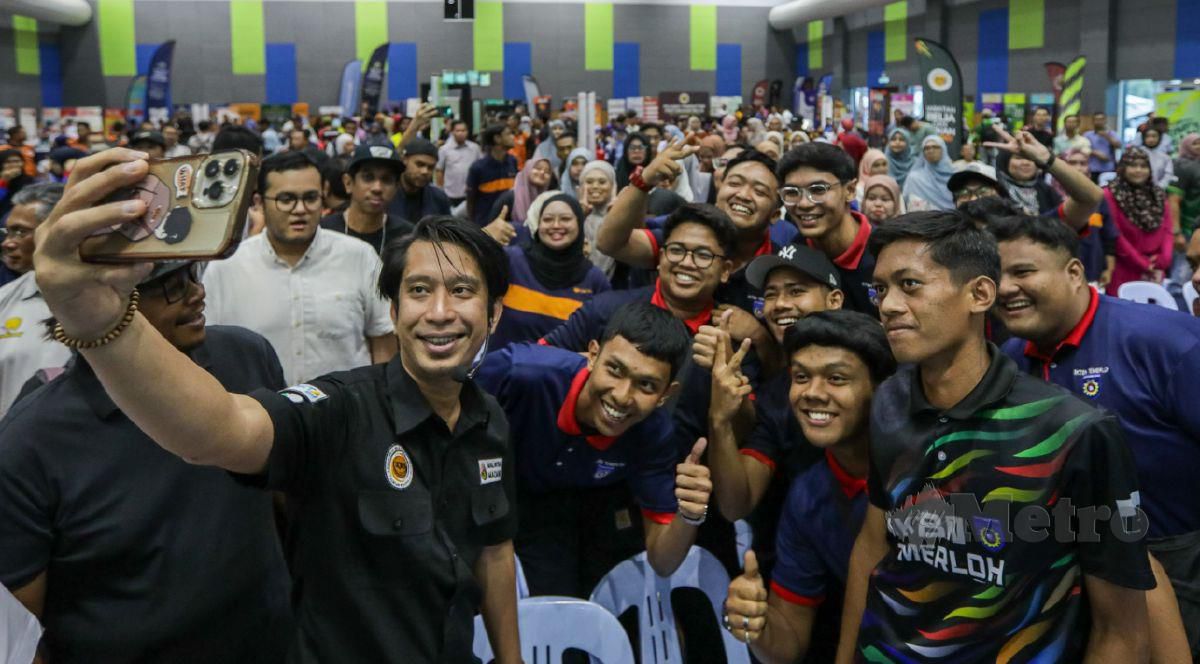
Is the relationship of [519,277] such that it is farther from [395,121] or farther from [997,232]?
[395,121]

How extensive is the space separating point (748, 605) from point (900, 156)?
8.67 meters

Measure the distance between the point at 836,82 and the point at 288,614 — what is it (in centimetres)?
2536

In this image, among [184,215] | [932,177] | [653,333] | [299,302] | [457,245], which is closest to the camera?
[184,215]

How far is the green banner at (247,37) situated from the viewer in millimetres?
24562

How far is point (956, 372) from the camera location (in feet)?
7.11

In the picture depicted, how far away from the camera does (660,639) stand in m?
2.96

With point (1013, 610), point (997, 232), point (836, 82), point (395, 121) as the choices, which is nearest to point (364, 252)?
point (997, 232)

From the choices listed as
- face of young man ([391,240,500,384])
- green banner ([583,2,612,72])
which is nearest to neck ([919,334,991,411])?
face of young man ([391,240,500,384])

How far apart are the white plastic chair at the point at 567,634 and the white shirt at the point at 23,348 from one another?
1554 mm

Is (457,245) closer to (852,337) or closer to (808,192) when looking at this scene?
(852,337)

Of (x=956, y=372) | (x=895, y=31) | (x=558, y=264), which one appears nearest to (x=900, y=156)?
(x=558, y=264)

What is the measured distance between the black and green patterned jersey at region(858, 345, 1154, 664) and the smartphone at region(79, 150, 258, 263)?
4.92ft

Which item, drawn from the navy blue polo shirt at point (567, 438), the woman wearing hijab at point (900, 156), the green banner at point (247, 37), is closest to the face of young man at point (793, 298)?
the navy blue polo shirt at point (567, 438)

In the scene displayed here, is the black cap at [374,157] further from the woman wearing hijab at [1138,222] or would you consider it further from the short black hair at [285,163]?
the woman wearing hijab at [1138,222]
